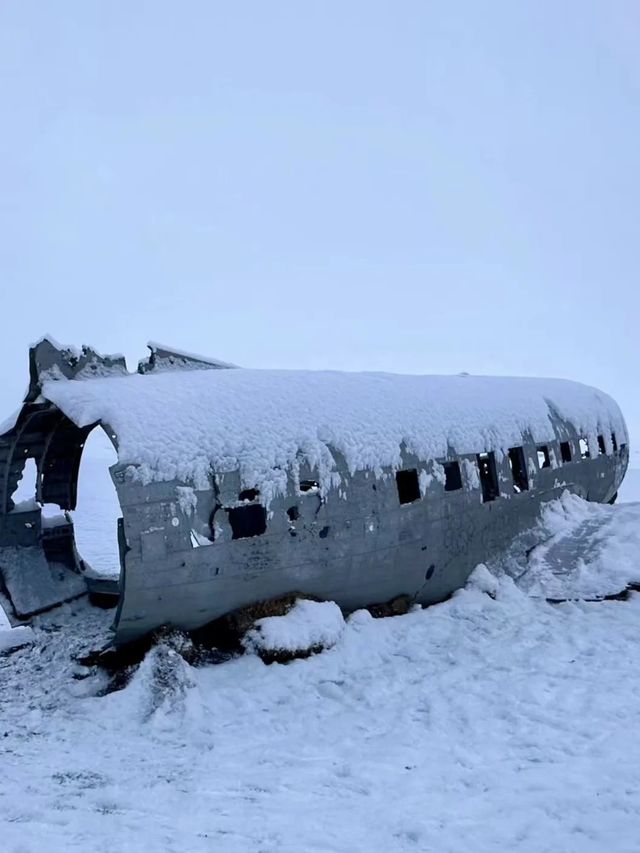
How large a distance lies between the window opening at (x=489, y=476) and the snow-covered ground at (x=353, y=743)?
2916 mm

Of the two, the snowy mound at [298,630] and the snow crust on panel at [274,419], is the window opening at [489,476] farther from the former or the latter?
the snowy mound at [298,630]

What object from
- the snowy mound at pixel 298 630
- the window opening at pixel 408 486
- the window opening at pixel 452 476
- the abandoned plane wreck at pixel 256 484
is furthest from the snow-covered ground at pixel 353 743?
the window opening at pixel 452 476

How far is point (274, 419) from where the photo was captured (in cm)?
1104

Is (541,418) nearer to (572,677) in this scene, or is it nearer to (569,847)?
(572,677)

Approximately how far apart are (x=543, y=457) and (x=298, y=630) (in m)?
9.25

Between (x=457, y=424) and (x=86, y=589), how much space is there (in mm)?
8652

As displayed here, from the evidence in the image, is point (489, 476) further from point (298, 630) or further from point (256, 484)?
point (256, 484)

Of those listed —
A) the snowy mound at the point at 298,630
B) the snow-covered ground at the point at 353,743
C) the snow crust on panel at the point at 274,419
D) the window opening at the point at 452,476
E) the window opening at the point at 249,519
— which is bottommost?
the snow-covered ground at the point at 353,743

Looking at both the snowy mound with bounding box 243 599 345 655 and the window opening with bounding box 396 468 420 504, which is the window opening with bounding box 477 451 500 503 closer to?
the window opening with bounding box 396 468 420 504

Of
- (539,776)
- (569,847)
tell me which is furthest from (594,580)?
(569,847)

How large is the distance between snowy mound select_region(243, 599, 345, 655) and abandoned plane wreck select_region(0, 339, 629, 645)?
375 millimetres

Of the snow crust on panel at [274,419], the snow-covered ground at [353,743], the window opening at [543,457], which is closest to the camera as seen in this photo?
the snow-covered ground at [353,743]

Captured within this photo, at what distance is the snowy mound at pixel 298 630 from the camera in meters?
10.0

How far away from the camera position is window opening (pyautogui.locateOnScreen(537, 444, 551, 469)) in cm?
1638
